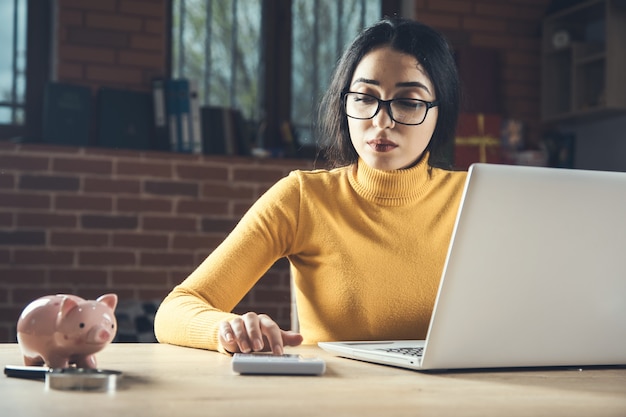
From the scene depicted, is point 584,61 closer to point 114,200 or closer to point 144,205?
point 144,205

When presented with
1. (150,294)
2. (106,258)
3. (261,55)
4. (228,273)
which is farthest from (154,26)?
(228,273)

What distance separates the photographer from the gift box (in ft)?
12.2

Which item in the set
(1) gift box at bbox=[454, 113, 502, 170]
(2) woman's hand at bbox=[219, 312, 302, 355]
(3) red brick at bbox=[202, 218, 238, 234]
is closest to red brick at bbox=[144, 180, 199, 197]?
(3) red brick at bbox=[202, 218, 238, 234]

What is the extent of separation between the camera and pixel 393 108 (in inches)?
63.6

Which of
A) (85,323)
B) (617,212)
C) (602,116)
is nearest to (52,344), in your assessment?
(85,323)

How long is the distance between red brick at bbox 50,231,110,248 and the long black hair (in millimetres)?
1626

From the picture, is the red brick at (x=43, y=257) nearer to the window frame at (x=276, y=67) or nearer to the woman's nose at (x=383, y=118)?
the window frame at (x=276, y=67)

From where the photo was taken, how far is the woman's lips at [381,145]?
1636 millimetres

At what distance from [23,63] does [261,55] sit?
99 centimetres

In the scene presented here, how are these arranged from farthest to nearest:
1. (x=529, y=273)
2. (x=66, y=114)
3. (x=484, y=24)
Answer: (x=484, y=24) → (x=66, y=114) → (x=529, y=273)

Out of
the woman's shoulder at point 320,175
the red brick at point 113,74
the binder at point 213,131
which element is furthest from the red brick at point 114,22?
the woman's shoulder at point 320,175

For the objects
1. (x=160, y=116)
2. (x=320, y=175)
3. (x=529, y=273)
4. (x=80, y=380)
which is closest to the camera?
(x=80, y=380)

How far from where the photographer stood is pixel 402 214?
168 cm

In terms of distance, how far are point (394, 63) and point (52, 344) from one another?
92cm
